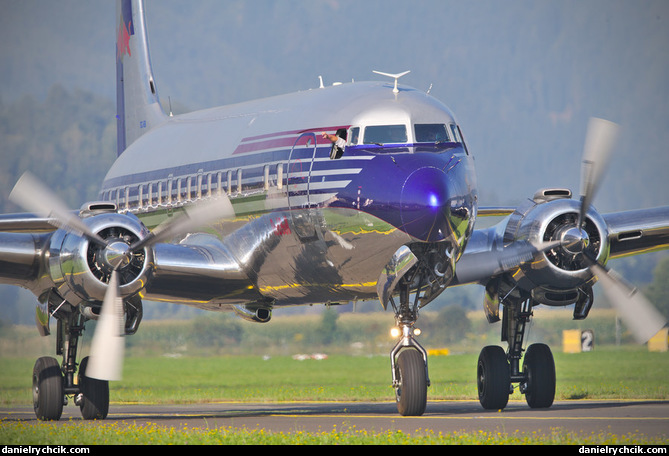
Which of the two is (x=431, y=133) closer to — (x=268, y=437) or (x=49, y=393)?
(x=268, y=437)

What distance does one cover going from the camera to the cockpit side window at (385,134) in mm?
14875

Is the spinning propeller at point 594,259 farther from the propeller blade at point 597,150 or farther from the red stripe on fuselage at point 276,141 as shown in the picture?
the red stripe on fuselage at point 276,141

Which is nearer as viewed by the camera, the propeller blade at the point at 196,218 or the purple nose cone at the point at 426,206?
the purple nose cone at the point at 426,206

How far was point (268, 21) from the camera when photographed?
170250 millimetres

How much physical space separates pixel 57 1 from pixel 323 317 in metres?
131

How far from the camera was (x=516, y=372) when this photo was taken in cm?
1778

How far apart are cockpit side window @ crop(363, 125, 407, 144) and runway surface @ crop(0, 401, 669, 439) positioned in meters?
3.68

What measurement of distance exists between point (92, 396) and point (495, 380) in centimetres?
613

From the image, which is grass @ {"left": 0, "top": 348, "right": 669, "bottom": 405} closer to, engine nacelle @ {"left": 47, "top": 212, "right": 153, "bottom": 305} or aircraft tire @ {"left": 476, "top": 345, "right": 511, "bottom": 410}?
aircraft tire @ {"left": 476, "top": 345, "right": 511, "bottom": 410}

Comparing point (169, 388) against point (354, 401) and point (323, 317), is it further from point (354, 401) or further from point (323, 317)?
point (354, 401)

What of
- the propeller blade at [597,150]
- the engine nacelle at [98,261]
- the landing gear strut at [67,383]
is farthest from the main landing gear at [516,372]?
the engine nacelle at [98,261]

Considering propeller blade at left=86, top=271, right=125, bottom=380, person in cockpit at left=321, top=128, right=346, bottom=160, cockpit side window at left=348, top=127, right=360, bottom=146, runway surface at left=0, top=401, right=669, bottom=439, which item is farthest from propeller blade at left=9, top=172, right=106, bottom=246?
cockpit side window at left=348, top=127, right=360, bottom=146

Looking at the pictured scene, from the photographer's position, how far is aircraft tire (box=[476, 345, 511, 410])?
17.3 metres

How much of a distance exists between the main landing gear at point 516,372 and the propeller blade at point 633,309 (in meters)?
1.31
